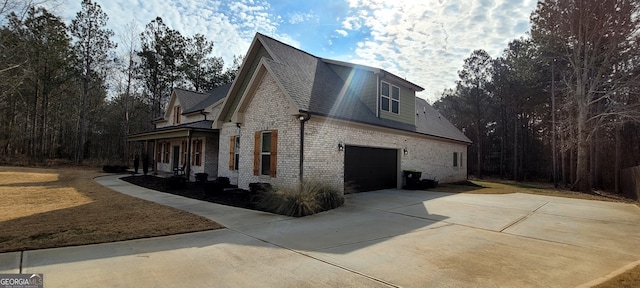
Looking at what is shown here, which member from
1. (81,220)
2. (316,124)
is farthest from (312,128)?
(81,220)

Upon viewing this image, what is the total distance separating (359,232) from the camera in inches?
254

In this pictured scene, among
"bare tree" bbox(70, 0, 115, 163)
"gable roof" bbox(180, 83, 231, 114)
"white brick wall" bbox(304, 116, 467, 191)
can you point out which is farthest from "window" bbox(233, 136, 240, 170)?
"bare tree" bbox(70, 0, 115, 163)

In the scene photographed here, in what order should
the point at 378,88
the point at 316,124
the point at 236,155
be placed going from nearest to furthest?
the point at 316,124 < the point at 236,155 < the point at 378,88

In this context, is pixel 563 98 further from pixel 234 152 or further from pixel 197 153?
pixel 197 153

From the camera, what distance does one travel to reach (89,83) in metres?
30.3

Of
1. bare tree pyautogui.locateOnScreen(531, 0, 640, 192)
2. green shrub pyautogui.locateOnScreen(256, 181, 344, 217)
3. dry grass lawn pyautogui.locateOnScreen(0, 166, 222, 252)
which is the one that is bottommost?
dry grass lawn pyautogui.locateOnScreen(0, 166, 222, 252)

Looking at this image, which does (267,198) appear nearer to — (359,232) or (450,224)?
(359,232)

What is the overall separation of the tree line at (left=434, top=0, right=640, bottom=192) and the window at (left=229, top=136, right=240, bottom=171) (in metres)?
19.9

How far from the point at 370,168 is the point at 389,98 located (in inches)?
166

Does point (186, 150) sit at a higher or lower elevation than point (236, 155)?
higher

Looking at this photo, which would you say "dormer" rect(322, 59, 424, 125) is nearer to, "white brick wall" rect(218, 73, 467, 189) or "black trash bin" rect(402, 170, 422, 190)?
"white brick wall" rect(218, 73, 467, 189)

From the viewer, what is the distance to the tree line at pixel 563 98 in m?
17.7

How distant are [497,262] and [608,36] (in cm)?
2073

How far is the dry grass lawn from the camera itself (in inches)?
214
